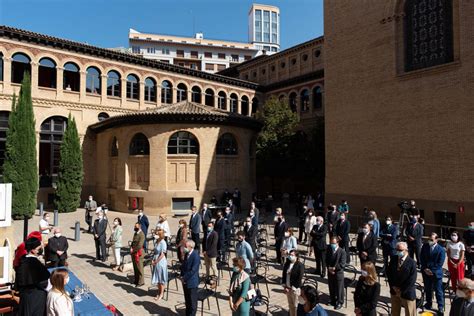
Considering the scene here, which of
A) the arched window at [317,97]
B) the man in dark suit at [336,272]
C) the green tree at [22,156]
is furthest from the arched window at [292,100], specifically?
the man in dark suit at [336,272]

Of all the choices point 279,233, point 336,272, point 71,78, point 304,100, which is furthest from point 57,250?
point 304,100

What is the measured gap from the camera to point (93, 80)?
Result: 32344 mm

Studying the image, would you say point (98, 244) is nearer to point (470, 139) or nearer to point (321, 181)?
point (470, 139)

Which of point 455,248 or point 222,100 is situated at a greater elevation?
point 222,100

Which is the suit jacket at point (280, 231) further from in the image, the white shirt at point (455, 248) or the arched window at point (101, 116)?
the arched window at point (101, 116)

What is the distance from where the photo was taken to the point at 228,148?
27359 millimetres

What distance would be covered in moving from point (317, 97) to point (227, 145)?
15957mm

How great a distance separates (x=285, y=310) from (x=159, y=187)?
17934 mm

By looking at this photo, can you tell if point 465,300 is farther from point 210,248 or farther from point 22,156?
point 22,156

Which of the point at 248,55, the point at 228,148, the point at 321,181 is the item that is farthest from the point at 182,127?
the point at 248,55

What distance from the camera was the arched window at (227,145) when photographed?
1057 inches

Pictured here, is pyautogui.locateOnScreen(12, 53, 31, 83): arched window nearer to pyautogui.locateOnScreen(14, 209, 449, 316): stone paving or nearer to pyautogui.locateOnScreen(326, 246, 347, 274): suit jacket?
pyautogui.locateOnScreen(14, 209, 449, 316): stone paving

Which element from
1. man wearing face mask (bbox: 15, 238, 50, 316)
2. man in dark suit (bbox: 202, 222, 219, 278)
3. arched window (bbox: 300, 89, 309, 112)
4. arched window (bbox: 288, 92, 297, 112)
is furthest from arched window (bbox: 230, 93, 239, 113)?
man wearing face mask (bbox: 15, 238, 50, 316)

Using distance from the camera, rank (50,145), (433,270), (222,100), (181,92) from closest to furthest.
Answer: (433,270) → (50,145) → (181,92) → (222,100)
